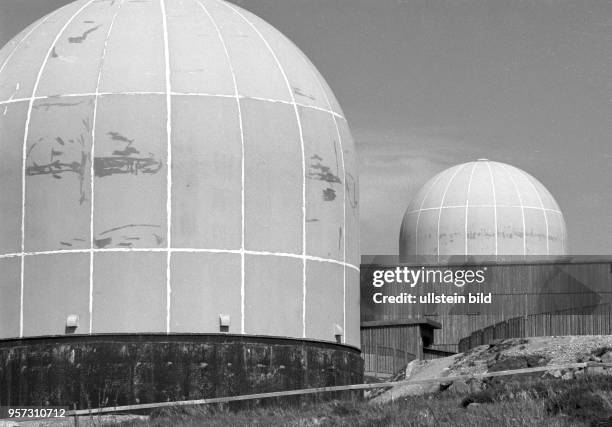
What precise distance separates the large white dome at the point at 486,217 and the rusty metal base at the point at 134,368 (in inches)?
1192

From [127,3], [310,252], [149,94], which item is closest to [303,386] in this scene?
[310,252]

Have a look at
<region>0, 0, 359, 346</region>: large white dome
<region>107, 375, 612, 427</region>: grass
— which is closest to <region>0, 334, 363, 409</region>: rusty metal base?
<region>0, 0, 359, 346</region>: large white dome

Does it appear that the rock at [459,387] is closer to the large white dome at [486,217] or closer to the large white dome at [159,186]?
the large white dome at [159,186]

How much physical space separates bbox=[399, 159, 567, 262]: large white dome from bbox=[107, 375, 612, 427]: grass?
117 ft

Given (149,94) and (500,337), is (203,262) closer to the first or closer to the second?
(149,94)

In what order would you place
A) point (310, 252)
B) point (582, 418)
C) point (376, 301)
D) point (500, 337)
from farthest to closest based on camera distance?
point (376, 301) → point (500, 337) → point (310, 252) → point (582, 418)

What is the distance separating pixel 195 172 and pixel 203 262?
6.71 ft

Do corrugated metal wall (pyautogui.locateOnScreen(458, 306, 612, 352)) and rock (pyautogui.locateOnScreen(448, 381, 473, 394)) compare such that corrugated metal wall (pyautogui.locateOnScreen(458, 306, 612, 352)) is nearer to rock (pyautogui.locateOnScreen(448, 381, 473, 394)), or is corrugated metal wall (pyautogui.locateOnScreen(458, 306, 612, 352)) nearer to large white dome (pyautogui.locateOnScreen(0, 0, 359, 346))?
large white dome (pyautogui.locateOnScreen(0, 0, 359, 346))

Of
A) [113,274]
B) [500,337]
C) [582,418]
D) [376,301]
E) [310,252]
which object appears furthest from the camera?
[376,301]

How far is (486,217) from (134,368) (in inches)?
1297

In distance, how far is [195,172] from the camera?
30.7m

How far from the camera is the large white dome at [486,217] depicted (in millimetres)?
60250

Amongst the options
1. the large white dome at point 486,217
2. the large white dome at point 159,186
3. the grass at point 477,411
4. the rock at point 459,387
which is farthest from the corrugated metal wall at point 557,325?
the grass at point 477,411

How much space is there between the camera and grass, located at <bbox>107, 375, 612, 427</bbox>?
19.6m
